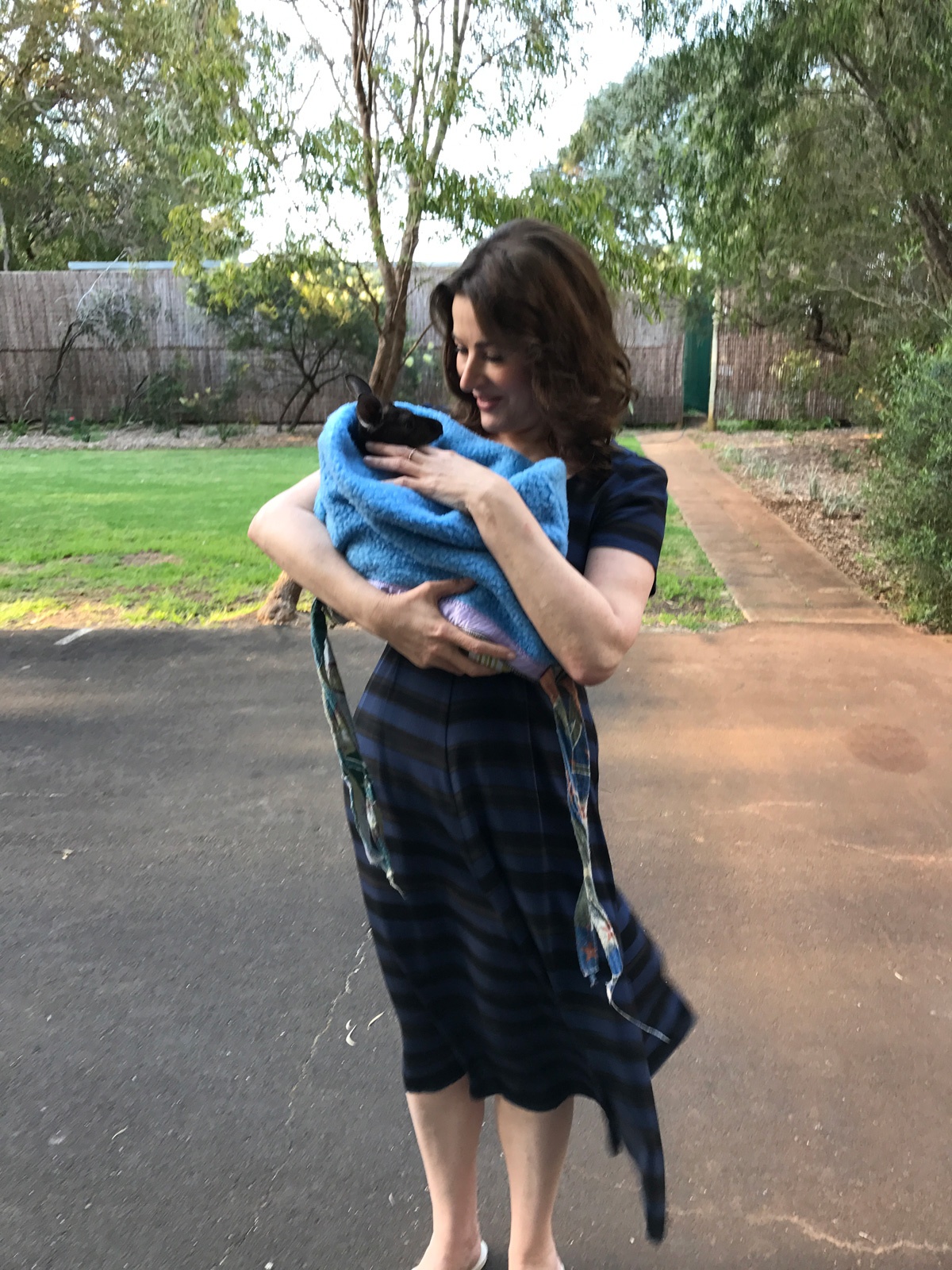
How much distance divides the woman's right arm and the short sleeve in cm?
26

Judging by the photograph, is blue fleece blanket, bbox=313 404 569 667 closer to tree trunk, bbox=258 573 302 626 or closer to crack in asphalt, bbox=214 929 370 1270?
crack in asphalt, bbox=214 929 370 1270

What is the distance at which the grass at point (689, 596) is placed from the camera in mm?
6246

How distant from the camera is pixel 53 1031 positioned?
99.8 inches

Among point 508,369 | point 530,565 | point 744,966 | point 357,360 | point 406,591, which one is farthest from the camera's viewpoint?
point 357,360

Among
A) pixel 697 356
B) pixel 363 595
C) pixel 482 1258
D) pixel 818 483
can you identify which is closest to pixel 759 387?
pixel 697 356

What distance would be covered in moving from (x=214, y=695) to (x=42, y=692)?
0.94m

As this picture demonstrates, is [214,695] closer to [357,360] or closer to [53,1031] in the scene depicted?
[53,1031]

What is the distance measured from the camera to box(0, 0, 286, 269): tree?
536 centimetres

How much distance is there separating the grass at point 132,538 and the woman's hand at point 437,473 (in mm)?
5200

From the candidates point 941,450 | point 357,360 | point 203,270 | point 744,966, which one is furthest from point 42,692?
point 357,360

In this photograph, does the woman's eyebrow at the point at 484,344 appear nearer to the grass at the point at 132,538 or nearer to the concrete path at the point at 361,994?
the concrete path at the point at 361,994

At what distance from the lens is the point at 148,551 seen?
810 cm

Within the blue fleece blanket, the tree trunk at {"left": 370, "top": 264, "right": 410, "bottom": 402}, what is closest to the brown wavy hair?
the blue fleece blanket

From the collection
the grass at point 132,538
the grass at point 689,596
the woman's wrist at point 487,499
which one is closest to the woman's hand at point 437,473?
the woman's wrist at point 487,499
